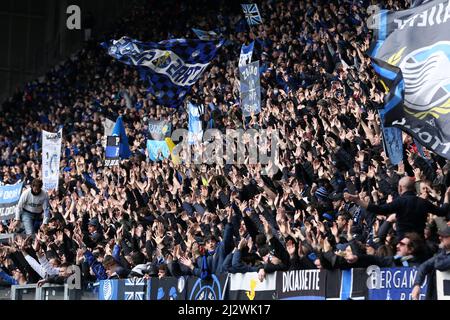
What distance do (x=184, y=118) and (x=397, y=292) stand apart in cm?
1432

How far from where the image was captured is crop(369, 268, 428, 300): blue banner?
10.2m

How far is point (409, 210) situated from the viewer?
420 inches

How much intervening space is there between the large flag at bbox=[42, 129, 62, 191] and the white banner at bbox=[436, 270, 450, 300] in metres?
13.4

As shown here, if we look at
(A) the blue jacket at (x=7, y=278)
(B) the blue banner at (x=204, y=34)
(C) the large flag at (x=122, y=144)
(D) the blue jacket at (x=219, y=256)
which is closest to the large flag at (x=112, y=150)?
(C) the large flag at (x=122, y=144)

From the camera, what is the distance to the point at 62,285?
15227mm

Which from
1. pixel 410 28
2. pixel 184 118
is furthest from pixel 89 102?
pixel 410 28

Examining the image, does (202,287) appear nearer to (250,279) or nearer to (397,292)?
(250,279)

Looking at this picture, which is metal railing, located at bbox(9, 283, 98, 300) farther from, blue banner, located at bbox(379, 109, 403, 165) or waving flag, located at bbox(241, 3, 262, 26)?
waving flag, located at bbox(241, 3, 262, 26)

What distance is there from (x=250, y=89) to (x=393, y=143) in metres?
6.69

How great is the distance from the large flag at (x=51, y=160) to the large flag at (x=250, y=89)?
4284 mm

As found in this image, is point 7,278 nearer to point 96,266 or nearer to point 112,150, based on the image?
point 96,266

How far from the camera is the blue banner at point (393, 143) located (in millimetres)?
13195

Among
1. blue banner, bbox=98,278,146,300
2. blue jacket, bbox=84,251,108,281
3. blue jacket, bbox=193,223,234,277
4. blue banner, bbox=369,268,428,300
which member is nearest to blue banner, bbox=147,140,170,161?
blue jacket, bbox=84,251,108,281

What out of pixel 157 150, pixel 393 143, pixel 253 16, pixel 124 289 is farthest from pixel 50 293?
pixel 253 16
